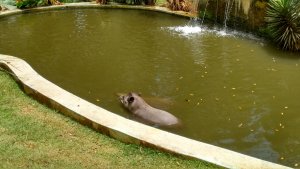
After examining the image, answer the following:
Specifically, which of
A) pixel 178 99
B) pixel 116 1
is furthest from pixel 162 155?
pixel 116 1

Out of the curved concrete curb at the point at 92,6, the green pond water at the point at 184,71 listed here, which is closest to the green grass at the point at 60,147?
the green pond water at the point at 184,71

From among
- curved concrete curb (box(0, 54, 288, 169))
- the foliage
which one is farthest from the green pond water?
the foliage

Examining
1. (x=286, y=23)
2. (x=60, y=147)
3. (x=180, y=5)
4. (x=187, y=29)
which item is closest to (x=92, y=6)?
(x=180, y=5)

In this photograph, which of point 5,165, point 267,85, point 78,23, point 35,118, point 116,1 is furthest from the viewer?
point 116,1

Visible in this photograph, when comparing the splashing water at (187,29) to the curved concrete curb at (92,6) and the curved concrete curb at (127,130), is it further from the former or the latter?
the curved concrete curb at (127,130)

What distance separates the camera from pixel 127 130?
652 cm

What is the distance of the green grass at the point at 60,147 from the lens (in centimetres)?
591

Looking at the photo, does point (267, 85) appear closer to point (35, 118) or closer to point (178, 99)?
point (178, 99)

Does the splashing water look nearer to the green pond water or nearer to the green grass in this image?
the green pond water

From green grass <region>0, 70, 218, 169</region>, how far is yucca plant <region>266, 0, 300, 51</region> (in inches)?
277

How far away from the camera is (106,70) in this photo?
10.3 metres

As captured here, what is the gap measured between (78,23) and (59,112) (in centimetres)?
770

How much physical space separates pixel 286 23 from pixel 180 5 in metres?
5.25

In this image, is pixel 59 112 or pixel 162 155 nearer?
pixel 162 155
